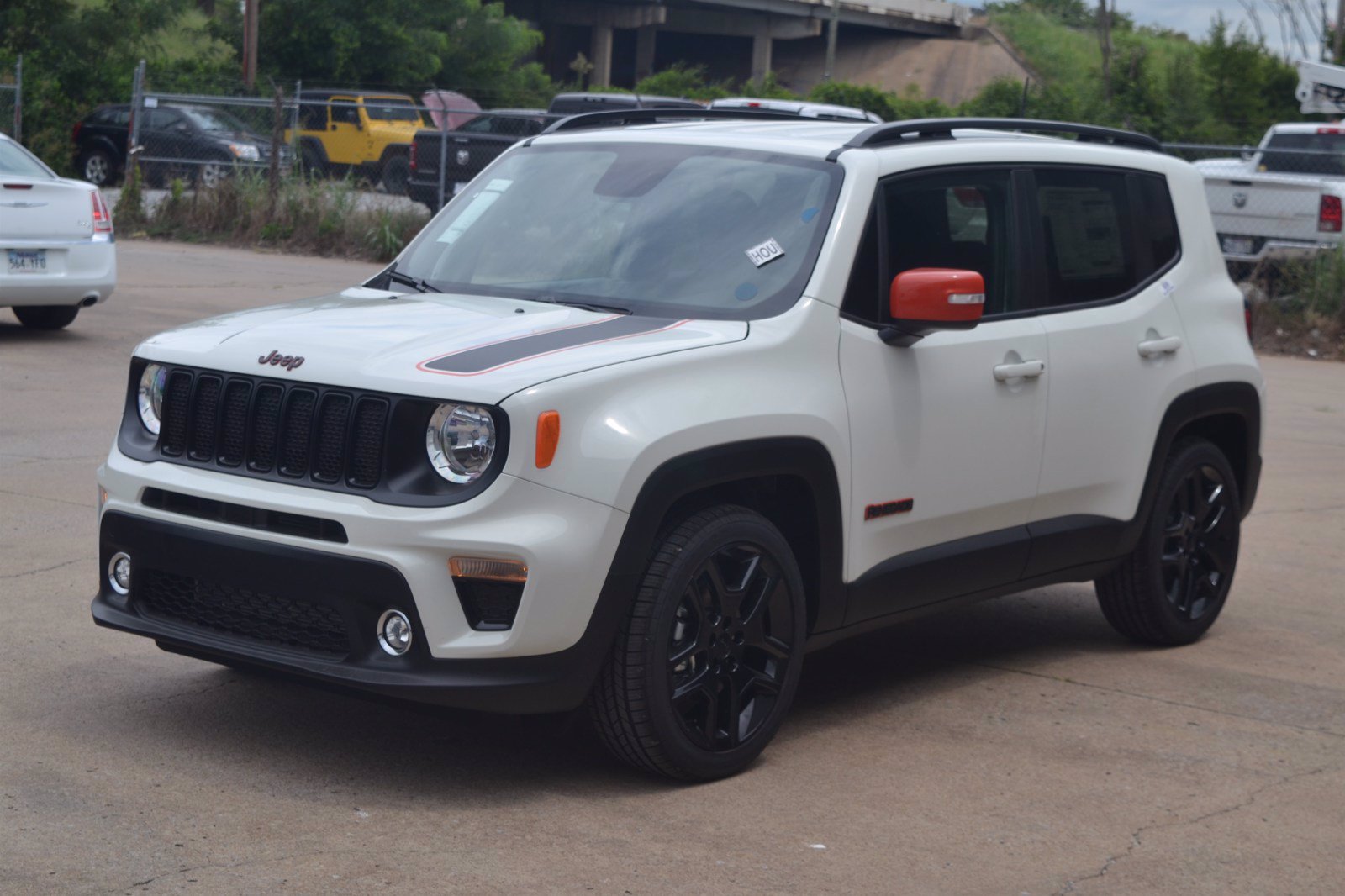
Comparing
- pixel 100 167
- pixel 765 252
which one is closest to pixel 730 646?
pixel 765 252

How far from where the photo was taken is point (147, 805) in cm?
439

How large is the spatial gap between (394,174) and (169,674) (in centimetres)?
2528

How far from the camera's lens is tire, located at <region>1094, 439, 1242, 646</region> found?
6.41 m

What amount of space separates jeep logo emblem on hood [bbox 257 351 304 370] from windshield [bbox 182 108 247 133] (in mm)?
24438

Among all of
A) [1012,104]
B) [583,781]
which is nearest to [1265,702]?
[583,781]

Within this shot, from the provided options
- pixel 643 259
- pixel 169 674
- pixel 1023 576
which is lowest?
pixel 169 674

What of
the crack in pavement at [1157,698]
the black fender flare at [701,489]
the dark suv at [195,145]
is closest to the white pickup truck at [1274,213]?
the crack in pavement at [1157,698]

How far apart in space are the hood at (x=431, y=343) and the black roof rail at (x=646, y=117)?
127 cm

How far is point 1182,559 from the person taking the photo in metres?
6.57

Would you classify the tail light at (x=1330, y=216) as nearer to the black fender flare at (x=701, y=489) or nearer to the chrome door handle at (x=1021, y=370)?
the chrome door handle at (x=1021, y=370)

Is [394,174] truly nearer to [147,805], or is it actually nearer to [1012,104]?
[1012,104]

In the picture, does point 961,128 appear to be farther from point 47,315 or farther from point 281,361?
point 47,315

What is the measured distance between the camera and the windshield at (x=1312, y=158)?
20188mm

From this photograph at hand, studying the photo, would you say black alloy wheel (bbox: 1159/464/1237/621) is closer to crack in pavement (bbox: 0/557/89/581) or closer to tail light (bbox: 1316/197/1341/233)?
crack in pavement (bbox: 0/557/89/581)
